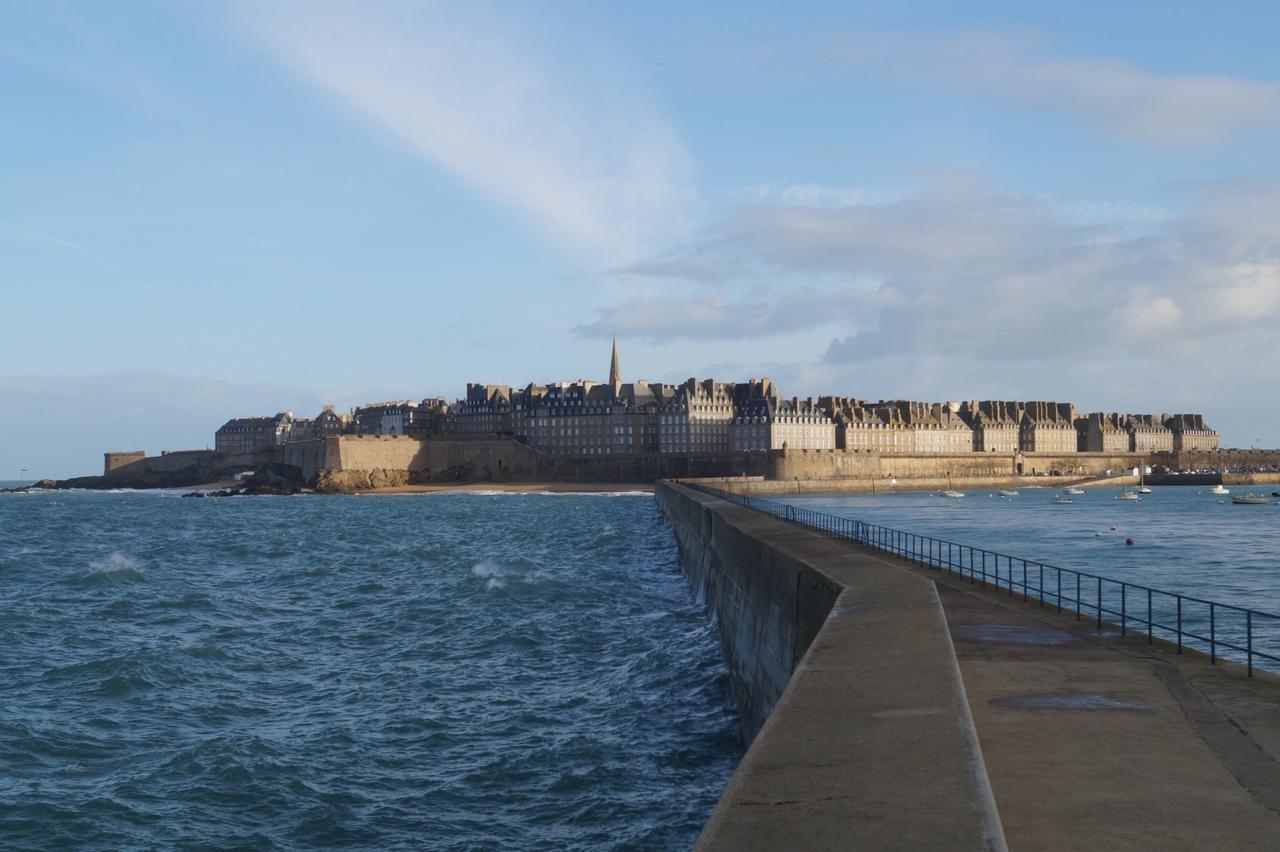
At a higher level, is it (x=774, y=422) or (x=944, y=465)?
(x=774, y=422)

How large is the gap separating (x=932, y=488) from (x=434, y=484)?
198ft

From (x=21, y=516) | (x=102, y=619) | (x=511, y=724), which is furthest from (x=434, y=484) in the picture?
(x=511, y=724)

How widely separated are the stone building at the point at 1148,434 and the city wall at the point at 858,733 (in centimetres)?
18966

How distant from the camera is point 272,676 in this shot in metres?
20.2

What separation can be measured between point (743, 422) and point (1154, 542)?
3998 inches

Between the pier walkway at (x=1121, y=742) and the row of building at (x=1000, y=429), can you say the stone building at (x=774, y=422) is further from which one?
the pier walkway at (x=1121, y=742)

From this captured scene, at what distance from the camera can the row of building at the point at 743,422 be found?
15562 cm

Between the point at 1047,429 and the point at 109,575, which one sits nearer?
the point at 109,575

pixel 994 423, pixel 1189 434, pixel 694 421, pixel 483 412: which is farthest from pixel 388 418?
pixel 1189 434

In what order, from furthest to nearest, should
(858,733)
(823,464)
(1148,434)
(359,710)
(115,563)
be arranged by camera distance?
(1148,434) → (823,464) → (115,563) → (359,710) → (858,733)

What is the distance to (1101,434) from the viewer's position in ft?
608

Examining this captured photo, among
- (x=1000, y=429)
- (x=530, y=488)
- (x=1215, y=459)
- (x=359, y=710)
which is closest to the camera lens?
(x=359, y=710)

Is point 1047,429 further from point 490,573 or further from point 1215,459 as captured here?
point 490,573

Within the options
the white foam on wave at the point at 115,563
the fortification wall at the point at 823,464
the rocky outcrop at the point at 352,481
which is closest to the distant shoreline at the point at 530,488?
the rocky outcrop at the point at 352,481
